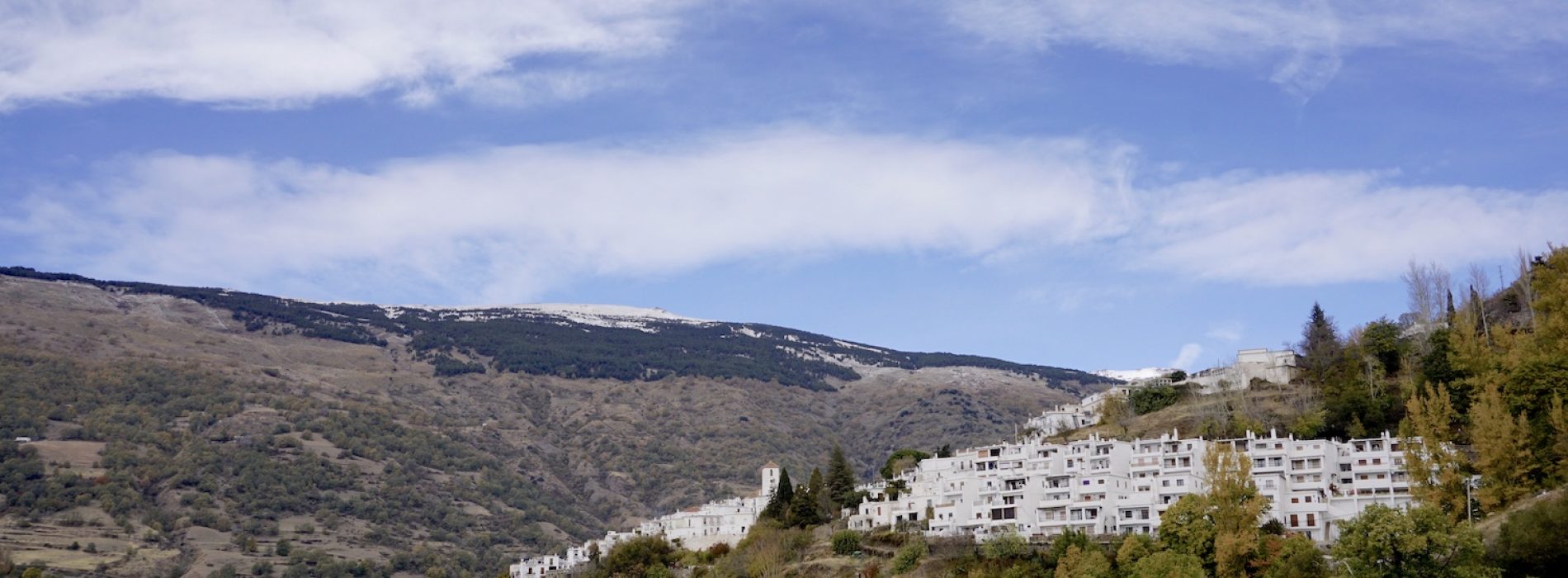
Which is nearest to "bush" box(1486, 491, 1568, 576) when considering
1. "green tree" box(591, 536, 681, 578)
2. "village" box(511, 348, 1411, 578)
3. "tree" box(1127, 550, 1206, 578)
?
"tree" box(1127, 550, 1206, 578)

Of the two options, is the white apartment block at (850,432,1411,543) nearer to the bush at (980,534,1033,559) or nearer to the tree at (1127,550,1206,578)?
the bush at (980,534,1033,559)

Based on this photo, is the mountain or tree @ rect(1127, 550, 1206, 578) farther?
the mountain

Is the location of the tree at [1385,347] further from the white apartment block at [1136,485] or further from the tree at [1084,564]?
the tree at [1084,564]

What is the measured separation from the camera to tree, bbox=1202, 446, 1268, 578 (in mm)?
63250

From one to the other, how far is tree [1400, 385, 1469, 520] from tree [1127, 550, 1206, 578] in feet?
28.9

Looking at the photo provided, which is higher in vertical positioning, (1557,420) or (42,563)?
(1557,420)

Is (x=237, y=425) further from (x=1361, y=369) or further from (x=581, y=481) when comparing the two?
(x=1361, y=369)

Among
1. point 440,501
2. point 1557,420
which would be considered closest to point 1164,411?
point 1557,420

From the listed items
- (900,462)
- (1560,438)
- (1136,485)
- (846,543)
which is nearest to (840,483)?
(900,462)

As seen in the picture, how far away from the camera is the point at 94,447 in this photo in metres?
139

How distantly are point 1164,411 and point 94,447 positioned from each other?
92049mm

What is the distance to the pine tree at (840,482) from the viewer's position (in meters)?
88.4

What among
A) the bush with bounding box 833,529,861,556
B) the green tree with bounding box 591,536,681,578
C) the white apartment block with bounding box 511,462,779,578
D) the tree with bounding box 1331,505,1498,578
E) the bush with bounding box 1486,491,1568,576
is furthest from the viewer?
the white apartment block with bounding box 511,462,779,578

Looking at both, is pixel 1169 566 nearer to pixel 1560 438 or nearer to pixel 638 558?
pixel 1560 438
